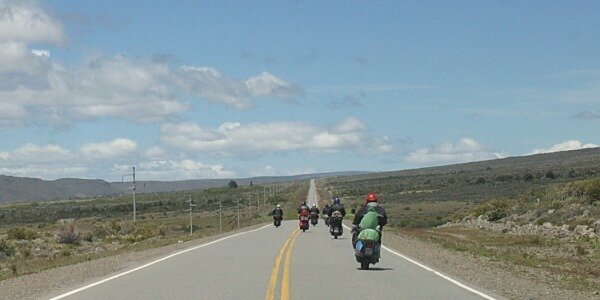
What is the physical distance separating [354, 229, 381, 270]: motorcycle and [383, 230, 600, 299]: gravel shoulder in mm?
1791

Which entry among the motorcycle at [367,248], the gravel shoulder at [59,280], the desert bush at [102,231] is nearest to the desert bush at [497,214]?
the desert bush at [102,231]

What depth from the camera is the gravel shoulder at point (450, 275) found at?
16422mm

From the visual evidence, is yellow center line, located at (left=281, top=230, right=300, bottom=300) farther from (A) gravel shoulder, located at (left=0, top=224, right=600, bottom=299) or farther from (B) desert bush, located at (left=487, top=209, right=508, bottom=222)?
(B) desert bush, located at (left=487, top=209, right=508, bottom=222)

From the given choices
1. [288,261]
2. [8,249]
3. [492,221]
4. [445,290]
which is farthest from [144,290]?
[492,221]

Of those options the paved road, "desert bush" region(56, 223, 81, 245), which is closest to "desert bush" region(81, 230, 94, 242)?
"desert bush" region(56, 223, 81, 245)

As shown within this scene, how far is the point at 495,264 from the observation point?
24375 millimetres

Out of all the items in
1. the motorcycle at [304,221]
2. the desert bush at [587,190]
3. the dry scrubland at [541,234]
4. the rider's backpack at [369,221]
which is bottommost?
the dry scrubland at [541,234]

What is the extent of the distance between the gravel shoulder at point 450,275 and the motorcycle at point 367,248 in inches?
71.7

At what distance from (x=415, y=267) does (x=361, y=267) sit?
1666 millimetres

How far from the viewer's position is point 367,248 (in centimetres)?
2006

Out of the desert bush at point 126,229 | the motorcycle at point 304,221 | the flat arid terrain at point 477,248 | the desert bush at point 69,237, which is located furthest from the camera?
the desert bush at point 126,229

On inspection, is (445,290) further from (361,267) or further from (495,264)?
(495,264)

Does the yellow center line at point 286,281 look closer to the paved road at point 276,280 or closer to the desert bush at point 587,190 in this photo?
the paved road at point 276,280

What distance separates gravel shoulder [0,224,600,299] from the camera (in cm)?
1642
